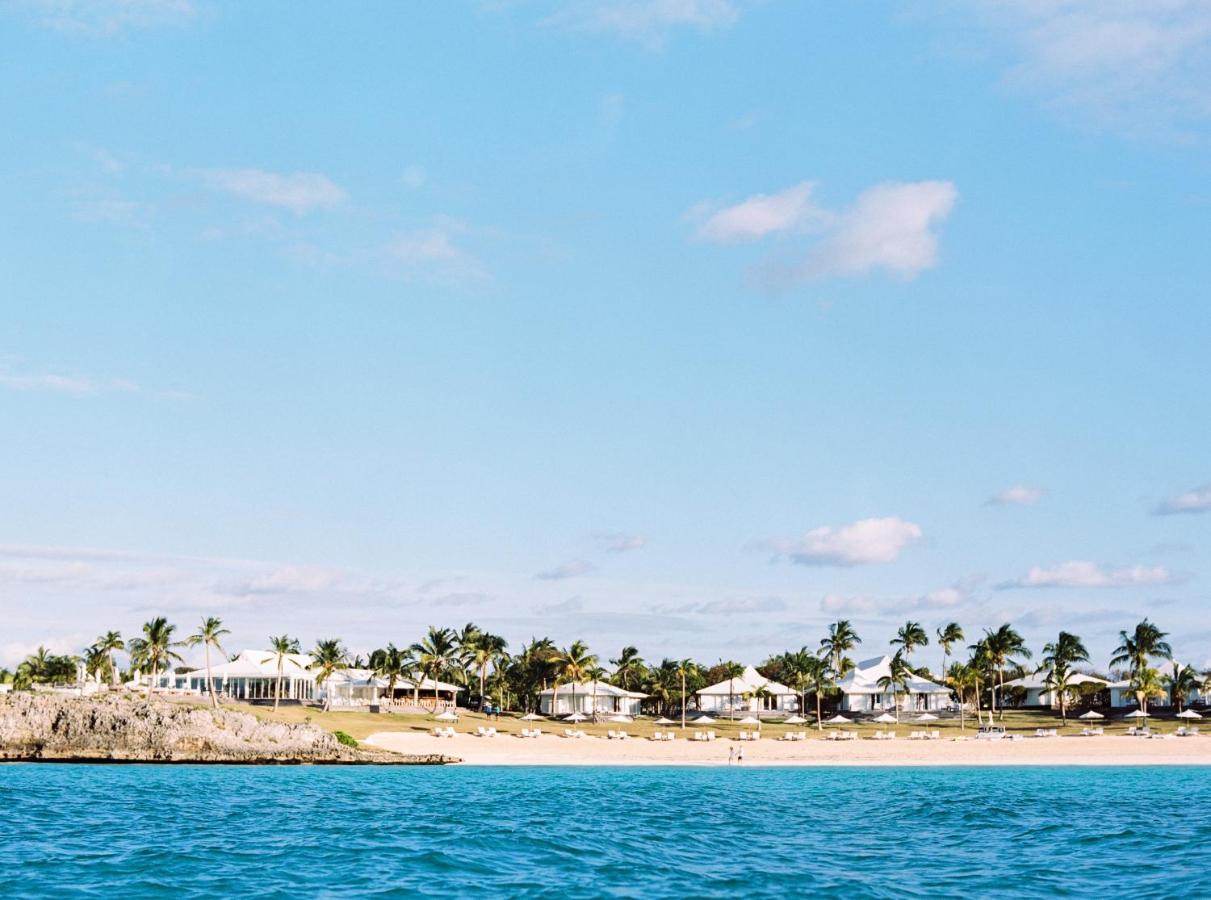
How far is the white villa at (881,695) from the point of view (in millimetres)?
123625

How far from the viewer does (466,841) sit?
34.2 metres

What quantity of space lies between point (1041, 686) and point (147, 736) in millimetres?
97184

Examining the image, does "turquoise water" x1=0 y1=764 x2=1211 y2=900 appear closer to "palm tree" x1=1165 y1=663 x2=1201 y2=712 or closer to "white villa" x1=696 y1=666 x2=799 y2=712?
"palm tree" x1=1165 y1=663 x2=1201 y2=712

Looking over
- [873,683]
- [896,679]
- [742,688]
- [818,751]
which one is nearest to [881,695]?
[873,683]

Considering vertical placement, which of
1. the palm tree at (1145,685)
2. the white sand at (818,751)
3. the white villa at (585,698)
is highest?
the palm tree at (1145,685)

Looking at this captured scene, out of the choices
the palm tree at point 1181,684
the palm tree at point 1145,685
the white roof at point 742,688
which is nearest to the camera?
the palm tree at point 1145,685

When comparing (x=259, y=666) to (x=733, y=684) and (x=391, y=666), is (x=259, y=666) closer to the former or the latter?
(x=391, y=666)

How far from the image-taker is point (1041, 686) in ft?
434

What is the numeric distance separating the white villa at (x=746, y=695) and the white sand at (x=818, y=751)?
35597 mm

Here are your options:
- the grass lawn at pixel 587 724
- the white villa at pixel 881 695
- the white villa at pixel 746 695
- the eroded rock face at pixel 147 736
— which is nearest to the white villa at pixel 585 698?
the grass lawn at pixel 587 724

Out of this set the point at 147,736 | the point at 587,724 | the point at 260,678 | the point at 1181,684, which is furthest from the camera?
the point at 260,678

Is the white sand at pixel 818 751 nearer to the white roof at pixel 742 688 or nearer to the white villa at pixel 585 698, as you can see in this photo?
the white villa at pixel 585 698

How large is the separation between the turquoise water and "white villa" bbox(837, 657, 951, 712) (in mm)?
59905

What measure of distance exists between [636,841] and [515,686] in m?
99.1
